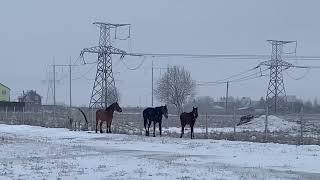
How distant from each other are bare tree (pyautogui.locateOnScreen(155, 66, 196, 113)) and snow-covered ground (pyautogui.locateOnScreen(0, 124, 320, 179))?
3076 inches

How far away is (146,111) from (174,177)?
20.8 m

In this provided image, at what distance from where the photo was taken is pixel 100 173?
1666 centimetres

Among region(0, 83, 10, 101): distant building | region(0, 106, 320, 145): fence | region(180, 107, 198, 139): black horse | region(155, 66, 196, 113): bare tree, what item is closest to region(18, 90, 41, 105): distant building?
region(0, 83, 10, 101): distant building

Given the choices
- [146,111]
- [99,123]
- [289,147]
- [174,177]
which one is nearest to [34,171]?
[174,177]

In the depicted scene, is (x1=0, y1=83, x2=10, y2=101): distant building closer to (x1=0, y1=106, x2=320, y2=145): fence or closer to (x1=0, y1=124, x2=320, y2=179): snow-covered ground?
(x1=0, y1=106, x2=320, y2=145): fence

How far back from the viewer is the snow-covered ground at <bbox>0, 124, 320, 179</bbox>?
16391mm

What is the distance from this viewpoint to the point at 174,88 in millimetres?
113812

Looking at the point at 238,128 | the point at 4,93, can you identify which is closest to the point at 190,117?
the point at 238,128

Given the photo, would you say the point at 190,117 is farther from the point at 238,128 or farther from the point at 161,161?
the point at 238,128

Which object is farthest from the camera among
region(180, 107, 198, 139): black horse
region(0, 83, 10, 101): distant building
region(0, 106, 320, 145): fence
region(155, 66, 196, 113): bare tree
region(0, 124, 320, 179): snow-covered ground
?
region(0, 83, 10, 101): distant building

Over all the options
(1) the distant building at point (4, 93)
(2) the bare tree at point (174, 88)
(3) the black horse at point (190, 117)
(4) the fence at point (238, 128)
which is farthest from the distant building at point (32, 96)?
(3) the black horse at point (190, 117)

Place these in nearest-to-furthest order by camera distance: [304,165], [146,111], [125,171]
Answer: [125,171], [304,165], [146,111]

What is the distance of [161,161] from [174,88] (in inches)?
3683

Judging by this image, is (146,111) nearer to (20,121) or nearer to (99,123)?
(99,123)
